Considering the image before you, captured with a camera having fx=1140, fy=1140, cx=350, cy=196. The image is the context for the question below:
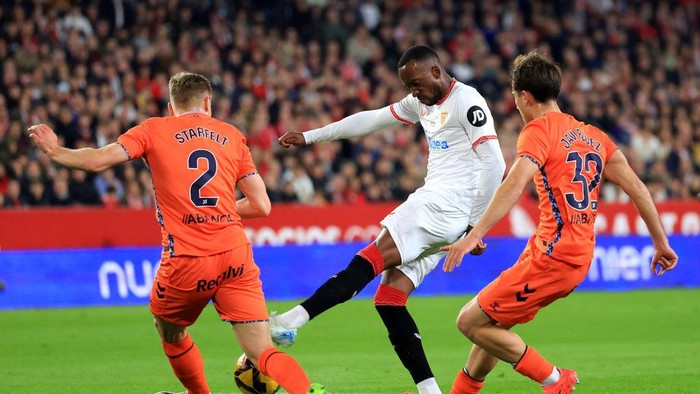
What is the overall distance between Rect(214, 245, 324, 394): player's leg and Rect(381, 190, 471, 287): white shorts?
119cm

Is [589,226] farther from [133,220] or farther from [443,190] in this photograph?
[133,220]

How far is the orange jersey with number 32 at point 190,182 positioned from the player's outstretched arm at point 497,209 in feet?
4.27

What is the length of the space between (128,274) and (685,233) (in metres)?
9.57

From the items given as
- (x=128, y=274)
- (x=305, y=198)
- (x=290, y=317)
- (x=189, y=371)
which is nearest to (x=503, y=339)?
(x=290, y=317)

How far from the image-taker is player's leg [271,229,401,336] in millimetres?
7117

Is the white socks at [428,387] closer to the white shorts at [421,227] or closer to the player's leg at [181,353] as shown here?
the white shorts at [421,227]

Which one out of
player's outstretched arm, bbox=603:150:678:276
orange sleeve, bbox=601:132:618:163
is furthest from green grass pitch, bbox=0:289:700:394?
orange sleeve, bbox=601:132:618:163

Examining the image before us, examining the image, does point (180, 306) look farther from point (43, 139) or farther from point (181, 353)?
point (43, 139)

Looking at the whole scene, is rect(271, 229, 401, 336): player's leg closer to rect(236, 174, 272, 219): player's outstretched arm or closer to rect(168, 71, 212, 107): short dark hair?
rect(236, 174, 272, 219): player's outstretched arm

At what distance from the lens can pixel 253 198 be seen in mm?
6883

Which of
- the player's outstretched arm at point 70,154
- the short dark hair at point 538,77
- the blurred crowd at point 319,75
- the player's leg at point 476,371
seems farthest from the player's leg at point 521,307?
the blurred crowd at point 319,75

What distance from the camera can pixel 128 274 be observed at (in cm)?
1573

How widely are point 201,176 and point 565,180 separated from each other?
214cm

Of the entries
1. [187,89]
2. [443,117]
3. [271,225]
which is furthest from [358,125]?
[271,225]
